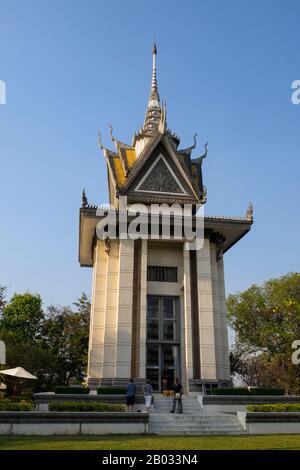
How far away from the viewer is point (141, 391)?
20.0 m

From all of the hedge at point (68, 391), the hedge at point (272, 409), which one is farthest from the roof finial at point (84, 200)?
the hedge at point (272, 409)

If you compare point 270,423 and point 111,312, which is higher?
point 111,312

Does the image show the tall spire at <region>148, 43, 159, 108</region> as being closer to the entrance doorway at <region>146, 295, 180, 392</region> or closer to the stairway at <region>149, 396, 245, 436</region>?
the entrance doorway at <region>146, 295, 180, 392</region>

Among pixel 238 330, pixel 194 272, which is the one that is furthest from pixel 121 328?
pixel 238 330

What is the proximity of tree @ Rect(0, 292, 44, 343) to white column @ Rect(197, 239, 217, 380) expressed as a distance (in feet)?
76.0

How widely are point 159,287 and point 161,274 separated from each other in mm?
751

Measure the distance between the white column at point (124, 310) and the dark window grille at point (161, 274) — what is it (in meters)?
1.46

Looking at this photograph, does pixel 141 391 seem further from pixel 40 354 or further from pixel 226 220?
pixel 40 354

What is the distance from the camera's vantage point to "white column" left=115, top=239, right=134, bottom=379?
20891mm

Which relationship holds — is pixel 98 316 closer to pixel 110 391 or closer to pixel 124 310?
pixel 124 310

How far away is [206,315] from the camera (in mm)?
22344

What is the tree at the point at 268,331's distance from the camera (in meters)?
36.6

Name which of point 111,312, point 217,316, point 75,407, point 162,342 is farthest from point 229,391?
point 75,407

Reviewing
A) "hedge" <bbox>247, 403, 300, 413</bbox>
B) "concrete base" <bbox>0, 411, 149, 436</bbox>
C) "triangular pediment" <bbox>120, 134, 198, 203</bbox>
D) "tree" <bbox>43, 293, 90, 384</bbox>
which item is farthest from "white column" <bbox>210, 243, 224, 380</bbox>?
"tree" <bbox>43, 293, 90, 384</bbox>
